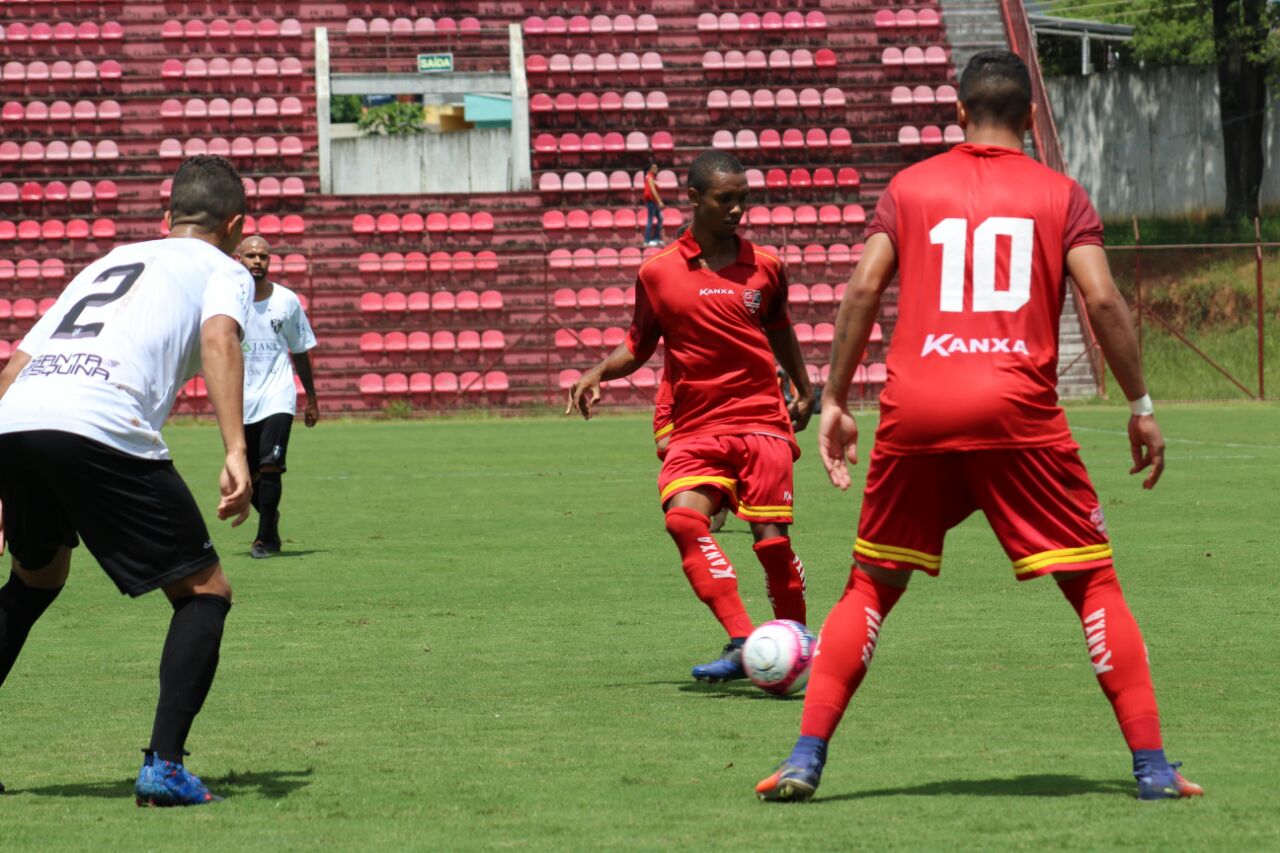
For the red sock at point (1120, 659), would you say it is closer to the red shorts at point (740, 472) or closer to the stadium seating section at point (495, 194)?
the red shorts at point (740, 472)

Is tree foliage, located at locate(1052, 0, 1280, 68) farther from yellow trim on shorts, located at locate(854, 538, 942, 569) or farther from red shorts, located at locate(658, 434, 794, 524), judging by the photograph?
yellow trim on shorts, located at locate(854, 538, 942, 569)

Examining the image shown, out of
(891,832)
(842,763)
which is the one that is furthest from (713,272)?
(891,832)

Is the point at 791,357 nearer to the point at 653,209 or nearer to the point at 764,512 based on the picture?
the point at 764,512

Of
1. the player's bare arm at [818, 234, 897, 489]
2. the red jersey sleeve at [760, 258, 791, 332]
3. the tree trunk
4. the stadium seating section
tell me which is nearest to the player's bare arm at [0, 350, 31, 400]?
the player's bare arm at [818, 234, 897, 489]

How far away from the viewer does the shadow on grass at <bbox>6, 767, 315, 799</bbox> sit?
17.8ft

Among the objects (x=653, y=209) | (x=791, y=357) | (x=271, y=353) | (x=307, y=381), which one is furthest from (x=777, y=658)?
(x=653, y=209)

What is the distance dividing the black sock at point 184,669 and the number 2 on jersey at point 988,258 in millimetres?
2244

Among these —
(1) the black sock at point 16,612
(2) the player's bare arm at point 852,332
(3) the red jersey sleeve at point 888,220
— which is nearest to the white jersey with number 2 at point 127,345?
(1) the black sock at point 16,612

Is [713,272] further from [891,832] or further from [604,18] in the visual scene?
[604,18]

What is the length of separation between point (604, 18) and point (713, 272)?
94.2 ft

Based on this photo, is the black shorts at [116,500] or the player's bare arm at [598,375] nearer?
the black shorts at [116,500]

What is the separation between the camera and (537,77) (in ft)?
113

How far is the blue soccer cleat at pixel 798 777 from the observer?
500 cm

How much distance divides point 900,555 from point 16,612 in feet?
8.73
